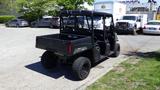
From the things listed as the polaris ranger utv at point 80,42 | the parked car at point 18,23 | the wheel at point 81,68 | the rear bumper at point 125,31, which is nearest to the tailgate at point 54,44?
the polaris ranger utv at point 80,42

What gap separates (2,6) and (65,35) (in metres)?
37.3

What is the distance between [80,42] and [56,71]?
1577 mm

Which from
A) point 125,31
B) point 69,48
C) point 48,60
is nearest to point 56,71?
point 48,60

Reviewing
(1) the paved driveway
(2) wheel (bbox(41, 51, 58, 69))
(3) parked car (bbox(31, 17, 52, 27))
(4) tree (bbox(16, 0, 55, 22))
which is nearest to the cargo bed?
(2) wheel (bbox(41, 51, 58, 69))

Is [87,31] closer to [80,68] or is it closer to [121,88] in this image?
[80,68]

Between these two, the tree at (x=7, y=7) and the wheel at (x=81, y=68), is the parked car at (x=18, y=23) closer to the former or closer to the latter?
the tree at (x=7, y=7)

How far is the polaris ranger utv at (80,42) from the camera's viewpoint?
733cm

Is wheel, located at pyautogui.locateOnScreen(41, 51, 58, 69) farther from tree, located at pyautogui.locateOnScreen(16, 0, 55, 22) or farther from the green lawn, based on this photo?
tree, located at pyautogui.locateOnScreen(16, 0, 55, 22)

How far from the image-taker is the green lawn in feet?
21.9

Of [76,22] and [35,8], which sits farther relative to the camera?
[35,8]

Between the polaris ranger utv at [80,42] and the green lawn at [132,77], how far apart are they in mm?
743

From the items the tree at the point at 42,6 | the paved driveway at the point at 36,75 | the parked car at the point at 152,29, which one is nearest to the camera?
the paved driveway at the point at 36,75

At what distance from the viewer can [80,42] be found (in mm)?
7488

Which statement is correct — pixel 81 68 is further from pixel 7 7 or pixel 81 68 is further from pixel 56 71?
pixel 7 7
